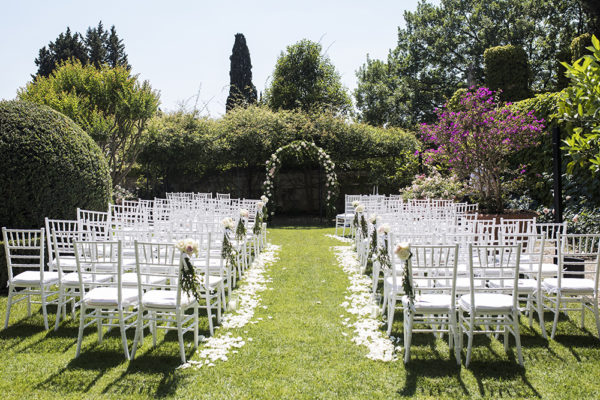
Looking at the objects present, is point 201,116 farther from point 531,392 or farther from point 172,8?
point 531,392

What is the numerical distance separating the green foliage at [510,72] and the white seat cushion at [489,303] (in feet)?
46.1

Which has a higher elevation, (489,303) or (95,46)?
(95,46)

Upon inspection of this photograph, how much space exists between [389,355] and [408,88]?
22327 millimetres

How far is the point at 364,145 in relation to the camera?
584 inches

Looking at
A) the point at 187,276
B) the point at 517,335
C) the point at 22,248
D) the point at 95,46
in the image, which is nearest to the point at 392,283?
the point at 517,335

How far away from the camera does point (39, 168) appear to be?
19.5 ft

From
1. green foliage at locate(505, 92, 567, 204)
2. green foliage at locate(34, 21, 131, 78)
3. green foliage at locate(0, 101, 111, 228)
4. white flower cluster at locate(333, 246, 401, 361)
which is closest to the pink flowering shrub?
green foliage at locate(505, 92, 567, 204)

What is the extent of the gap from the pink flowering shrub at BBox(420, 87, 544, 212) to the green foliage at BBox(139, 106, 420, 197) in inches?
212

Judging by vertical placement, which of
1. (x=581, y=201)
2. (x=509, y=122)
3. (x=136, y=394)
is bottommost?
(x=136, y=394)

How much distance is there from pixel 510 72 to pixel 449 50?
8.54m

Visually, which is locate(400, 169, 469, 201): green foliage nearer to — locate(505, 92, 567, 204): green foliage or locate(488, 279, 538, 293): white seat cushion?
locate(505, 92, 567, 204): green foliage

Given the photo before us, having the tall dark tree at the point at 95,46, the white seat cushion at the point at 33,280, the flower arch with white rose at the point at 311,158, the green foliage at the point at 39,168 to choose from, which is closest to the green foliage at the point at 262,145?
the flower arch with white rose at the point at 311,158

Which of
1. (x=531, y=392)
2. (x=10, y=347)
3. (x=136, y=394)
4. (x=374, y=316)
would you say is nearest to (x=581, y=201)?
(x=374, y=316)

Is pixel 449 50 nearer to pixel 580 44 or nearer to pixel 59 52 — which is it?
pixel 580 44
